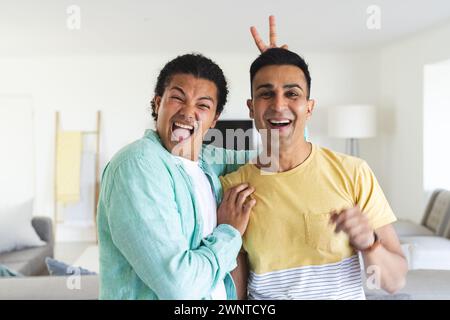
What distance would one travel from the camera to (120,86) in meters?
1.17

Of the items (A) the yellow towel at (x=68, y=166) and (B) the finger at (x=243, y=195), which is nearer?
(B) the finger at (x=243, y=195)

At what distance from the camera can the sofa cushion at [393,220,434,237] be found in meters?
1.17

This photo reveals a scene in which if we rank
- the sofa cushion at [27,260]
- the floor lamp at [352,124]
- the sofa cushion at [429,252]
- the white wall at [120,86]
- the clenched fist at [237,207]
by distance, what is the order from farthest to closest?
the sofa cushion at [27,260] < the floor lamp at [352,124] < the sofa cushion at [429,252] < the white wall at [120,86] < the clenched fist at [237,207]

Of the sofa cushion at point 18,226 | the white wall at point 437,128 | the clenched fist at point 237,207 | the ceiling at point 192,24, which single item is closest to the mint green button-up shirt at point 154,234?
the clenched fist at point 237,207

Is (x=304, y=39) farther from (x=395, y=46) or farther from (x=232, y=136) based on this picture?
(x=395, y=46)

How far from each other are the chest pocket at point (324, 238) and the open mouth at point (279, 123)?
144 mm

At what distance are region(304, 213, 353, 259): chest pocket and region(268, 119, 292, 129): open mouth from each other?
14cm

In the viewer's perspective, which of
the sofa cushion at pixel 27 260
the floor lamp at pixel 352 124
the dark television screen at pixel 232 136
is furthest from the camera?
the sofa cushion at pixel 27 260

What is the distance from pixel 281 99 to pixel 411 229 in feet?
2.71

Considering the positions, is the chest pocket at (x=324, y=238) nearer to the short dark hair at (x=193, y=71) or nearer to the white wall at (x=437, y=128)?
the short dark hair at (x=193, y=71)

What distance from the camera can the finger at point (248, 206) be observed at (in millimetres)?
664

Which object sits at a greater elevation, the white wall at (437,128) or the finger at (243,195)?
the white wall at (437,128)

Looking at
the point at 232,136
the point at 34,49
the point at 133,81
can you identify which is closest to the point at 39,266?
the point at 34,49

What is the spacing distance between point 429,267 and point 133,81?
2.93ft
